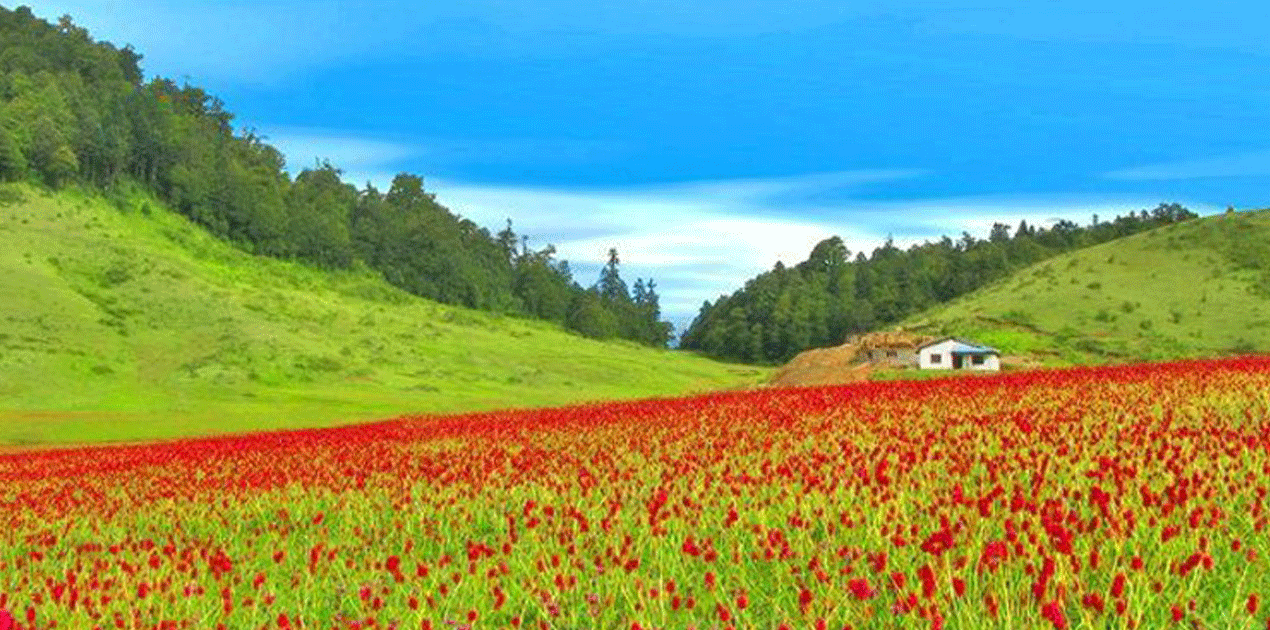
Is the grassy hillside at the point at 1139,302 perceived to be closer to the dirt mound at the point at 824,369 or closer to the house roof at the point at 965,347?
the house roof at the point at 965,347

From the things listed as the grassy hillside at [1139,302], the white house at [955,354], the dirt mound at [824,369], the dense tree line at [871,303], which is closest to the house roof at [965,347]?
the white house at [955,354]

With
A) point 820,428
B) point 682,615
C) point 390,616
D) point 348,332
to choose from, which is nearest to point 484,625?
point 390,616

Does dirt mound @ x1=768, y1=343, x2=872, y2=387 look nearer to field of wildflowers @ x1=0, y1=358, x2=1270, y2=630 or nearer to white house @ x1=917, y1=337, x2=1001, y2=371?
white house @ x1=917, y1=337, x2=1001, y2=371

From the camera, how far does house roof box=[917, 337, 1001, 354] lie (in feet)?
310

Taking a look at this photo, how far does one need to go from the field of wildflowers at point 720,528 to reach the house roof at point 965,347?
72852 millimetres

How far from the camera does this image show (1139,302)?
4200 inches

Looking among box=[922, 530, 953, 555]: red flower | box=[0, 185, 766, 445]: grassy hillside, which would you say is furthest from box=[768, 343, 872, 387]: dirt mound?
box=[922, 530, 953, 555]: red flower

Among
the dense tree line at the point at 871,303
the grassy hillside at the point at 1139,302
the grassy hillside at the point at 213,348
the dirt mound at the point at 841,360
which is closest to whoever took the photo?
the grassy hillside at the point at 213,348

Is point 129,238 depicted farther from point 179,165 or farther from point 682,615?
point 682,615

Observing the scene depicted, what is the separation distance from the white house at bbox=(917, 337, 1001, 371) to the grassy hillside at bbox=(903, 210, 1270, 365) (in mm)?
3412

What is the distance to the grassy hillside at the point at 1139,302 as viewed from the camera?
3736 inches

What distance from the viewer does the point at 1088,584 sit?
843 centimetres

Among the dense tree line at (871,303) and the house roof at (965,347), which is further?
the dense tree line at (871,303)

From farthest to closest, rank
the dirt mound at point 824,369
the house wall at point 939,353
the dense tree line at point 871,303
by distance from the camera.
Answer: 1. the dense tree line at point 871,303
2. the house wall at point 939,353
3. the dirt mound at point 824,369
